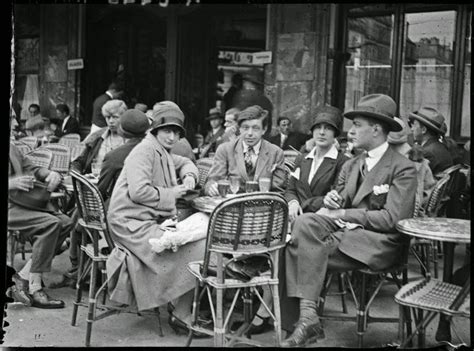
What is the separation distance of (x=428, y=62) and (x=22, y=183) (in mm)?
5780

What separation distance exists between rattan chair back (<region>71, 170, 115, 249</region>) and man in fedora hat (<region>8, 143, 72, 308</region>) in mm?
532

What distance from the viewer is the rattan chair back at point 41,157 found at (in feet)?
20.4

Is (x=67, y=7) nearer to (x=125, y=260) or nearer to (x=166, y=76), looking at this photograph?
(x=166, y=76)

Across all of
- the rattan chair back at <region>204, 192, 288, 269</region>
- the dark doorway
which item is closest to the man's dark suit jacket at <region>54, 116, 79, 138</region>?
the dark doorway

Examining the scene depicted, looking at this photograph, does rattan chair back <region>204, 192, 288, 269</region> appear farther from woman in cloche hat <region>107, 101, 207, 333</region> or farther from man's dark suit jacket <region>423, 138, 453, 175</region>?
man's dark suit jacket <region>423, 138, 453, 175</region>

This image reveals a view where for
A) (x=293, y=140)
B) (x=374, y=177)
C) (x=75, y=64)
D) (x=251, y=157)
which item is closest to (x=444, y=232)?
(x=374, y=177)

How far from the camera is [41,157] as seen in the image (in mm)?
6242

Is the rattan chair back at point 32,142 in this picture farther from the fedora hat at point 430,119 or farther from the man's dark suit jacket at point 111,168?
the fedora hat at point 430,119

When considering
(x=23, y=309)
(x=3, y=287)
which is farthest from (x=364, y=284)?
(x=23, y=309)

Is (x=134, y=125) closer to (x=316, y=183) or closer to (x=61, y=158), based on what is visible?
(x=316, y=183)

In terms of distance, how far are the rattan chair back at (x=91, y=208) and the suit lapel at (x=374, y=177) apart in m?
1.73

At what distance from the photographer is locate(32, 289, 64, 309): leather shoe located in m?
4.68

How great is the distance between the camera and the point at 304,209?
468 centimetres

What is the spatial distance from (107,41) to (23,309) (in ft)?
27.7
